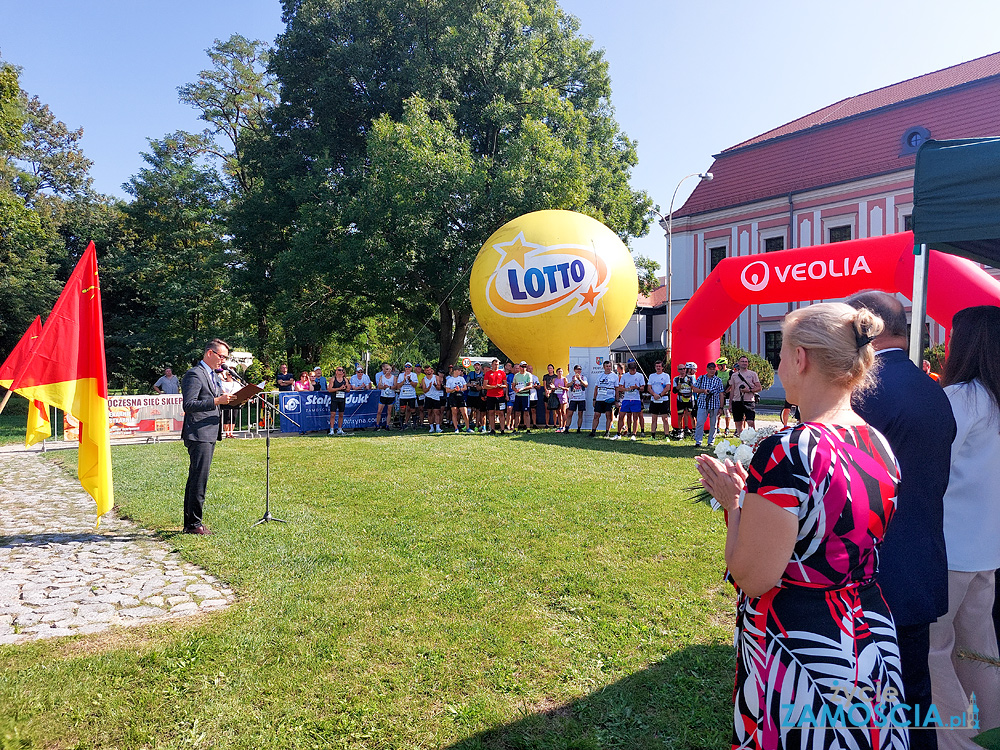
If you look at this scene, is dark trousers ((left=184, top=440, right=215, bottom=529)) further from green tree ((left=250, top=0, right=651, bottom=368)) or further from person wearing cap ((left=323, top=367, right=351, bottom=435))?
green tree ((left=250, top=0, right=651, bottom=368))

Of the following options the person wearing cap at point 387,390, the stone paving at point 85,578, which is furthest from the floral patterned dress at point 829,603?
the person wearing cap at point 387,390

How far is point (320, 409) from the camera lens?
18953 mm

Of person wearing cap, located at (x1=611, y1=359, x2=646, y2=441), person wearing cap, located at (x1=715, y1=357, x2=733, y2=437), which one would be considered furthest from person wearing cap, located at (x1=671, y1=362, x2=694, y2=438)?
person wearing cap, located at (x1=611, y1=359, x2=646, y2=441)

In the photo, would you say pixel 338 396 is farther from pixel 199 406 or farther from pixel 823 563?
pixel 823 563

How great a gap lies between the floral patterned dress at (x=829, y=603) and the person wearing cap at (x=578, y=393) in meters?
14.8

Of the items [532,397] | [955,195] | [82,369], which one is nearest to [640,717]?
[955,195]

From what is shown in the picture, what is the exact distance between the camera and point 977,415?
276 centimetres

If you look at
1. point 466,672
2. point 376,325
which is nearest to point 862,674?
point 466,672

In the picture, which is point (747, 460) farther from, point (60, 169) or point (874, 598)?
point (60, 169)

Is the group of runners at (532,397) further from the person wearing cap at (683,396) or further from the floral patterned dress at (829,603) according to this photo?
the floral patterned dress at (829,603)

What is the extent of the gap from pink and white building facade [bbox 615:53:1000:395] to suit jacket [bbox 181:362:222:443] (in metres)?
28.1

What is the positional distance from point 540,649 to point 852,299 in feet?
9.21

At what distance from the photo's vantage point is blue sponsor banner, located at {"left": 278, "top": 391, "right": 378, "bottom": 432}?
1862 centimetres

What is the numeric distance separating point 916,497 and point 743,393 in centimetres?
1149
